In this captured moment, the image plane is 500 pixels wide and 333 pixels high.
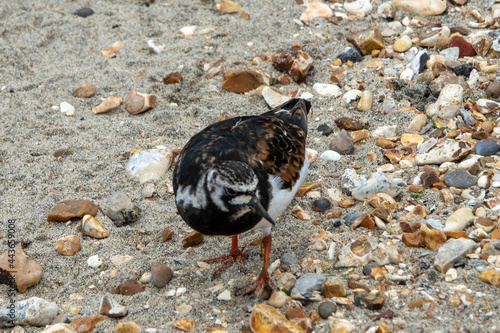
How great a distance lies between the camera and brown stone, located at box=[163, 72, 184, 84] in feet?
19.9

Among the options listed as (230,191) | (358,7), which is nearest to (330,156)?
(230,191)

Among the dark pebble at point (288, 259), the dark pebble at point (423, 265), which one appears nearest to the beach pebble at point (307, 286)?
the dark pebble at point (288, 259)

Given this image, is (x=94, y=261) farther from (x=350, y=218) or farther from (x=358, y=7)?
(x=358, y=7)

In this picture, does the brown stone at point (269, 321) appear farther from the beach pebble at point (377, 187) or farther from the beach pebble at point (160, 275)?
the beach pebble at point (377, 187)

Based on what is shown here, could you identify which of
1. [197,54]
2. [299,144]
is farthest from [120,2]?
[299,144]

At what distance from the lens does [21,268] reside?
3.92 metres

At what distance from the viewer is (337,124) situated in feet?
17.7

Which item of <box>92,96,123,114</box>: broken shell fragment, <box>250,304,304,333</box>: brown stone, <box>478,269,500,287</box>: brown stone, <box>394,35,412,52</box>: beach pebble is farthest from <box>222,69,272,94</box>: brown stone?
<box>478,269,500,287</box>: brown stone

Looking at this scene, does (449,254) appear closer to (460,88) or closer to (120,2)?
(460,88)

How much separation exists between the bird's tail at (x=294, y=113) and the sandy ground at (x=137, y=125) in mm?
470

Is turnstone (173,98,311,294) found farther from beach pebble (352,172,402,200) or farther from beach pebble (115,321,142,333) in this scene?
beach pebble (115,321,142,333)

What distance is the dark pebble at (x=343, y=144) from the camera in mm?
5039

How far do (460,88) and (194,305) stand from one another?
124 inches

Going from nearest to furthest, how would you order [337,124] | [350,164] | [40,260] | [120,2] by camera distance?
[40,260]
[350,164]
[337,124]
[120,2]
